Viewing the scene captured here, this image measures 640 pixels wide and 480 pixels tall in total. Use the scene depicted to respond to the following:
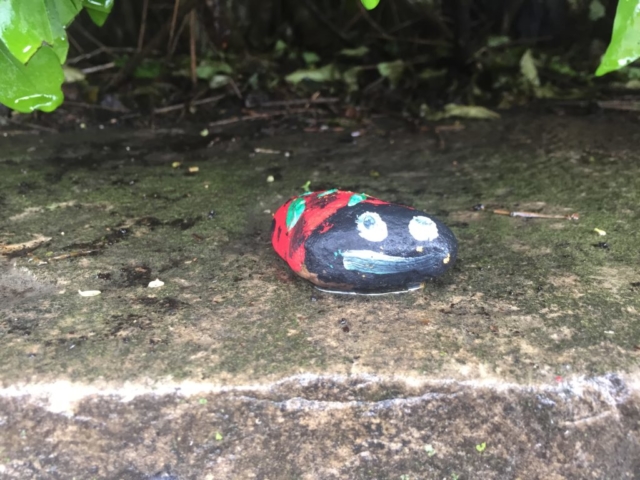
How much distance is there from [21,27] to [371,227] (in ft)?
2.67

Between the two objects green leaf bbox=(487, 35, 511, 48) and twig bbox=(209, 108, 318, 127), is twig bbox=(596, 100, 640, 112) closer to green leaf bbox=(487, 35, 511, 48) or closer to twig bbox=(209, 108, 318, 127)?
green leaf bbox=(487, 35, 511, 48)

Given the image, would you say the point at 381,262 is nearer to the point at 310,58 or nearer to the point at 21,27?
the point at 21,27

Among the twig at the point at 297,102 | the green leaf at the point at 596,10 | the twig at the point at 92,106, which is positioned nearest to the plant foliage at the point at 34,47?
the twig at the point at 92,106

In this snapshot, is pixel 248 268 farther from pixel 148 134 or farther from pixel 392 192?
pixel 148 134

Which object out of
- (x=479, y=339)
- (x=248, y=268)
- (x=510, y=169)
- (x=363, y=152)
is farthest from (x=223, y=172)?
(x=479, y=339)

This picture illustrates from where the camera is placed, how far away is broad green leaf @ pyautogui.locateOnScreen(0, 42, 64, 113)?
1353 mm

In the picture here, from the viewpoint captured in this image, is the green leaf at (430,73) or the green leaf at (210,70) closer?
the green leaf at (210,70)

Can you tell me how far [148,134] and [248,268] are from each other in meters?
1.29

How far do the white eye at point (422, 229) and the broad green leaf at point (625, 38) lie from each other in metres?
0.45

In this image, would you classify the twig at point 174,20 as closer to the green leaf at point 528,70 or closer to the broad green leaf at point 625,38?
the green leaf at point 528,70

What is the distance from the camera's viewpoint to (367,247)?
1.23m

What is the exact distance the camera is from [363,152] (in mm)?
2244

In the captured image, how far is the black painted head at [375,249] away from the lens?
4.06 feet

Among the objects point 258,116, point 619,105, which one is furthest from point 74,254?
point 619,105
